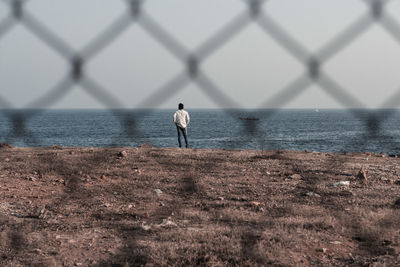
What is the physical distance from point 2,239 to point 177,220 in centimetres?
186

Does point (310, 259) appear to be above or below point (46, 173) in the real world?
below

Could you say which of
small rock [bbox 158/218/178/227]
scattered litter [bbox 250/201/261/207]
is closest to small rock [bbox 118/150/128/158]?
scattered litter [bbox 250/201/261/207]

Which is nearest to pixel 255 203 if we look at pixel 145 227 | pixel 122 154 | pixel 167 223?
pixel 167 223

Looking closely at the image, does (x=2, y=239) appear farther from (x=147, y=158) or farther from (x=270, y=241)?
(x=147, y=158)

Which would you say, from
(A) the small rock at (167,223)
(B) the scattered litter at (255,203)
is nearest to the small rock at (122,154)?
(B) the scattered litter at (255,203)

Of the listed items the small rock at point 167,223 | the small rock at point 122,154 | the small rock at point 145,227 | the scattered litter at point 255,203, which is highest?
the small rock at point 122,154

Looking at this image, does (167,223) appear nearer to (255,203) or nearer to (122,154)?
(255,203)

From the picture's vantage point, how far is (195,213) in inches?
221

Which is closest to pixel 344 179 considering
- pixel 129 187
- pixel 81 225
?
pixel 129 187

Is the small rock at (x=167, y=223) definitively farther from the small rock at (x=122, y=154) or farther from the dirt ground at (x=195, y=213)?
the small rock at (x=122, y=154)

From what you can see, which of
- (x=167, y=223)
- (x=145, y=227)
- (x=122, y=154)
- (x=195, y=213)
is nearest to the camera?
(x=145, y=227)

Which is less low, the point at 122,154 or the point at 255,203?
the point at 122,154

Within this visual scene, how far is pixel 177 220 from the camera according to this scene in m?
5.38

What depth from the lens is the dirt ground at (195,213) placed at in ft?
13.7
